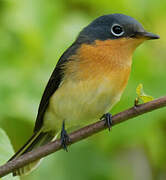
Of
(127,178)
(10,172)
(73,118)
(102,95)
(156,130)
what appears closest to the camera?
(10,172)

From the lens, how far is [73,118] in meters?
5.50

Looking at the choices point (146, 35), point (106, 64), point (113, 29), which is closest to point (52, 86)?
point (106, 64)

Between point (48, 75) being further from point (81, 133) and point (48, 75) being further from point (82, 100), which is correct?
point (81, 133)

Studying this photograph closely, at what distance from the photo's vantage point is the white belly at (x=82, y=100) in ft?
16.8

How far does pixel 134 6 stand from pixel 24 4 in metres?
1.49

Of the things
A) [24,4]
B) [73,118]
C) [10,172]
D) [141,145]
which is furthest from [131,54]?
[10,172]

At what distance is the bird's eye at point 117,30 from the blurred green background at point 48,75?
492mm

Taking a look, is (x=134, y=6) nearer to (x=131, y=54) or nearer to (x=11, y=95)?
(x=131, y=54)

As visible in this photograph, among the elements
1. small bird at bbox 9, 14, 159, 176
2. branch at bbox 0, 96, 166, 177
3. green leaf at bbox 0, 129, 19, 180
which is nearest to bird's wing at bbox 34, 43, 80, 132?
small bird at bbox 9, 14, 159, 176

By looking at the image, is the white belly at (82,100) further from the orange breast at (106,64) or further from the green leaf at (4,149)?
the green leaf at (4,149)

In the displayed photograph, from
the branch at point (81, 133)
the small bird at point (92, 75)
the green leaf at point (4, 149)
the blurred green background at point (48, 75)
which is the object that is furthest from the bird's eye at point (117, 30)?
the green leaf at point (4, 149)

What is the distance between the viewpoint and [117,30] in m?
5.42

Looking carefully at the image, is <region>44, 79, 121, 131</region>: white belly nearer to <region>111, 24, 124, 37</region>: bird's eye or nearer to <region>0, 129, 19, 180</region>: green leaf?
<region>111, 24, 124, 37</region>: bird's eye

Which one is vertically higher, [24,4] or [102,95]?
[24,4]
